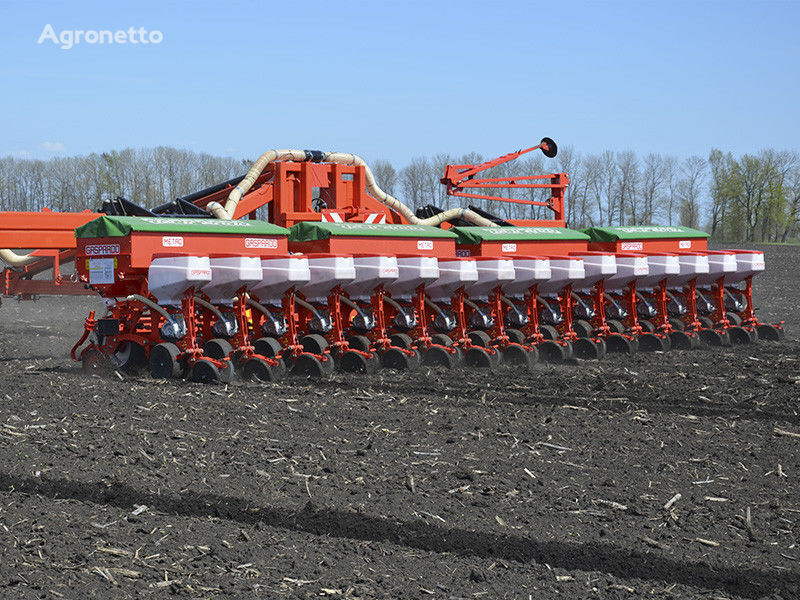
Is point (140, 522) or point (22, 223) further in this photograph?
point (22, 223)

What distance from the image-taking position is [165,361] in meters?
9.03

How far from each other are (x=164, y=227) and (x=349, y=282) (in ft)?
6.64

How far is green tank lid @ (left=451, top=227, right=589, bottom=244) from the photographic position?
1252 cm

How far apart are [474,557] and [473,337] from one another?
23.5ft

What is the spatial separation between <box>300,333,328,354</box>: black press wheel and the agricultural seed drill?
0.02 meters

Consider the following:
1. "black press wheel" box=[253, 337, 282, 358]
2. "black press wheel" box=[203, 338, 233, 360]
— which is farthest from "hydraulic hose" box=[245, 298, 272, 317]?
"black press wheel" box=[203, 338, 233, 360]

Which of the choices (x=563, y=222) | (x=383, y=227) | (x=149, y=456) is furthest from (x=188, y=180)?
(x=149, y=456)

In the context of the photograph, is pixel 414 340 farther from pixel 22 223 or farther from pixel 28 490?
pixel 28 490

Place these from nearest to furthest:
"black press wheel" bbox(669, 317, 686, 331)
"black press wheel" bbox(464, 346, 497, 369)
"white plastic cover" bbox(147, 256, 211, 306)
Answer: "white plastic cover" bbox(147, 256, 211, 306)
"black press wheel" bbox(464, 346, 497, 369)
"black press wheel" bbox(669, 317, 686, 331)

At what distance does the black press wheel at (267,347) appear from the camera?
31.2 feet

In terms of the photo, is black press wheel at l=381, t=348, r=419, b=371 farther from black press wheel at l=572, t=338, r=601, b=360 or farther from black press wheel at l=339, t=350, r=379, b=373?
black press wheel at l=572, t=338, r=601, b=360

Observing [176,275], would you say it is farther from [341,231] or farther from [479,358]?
[479,358]

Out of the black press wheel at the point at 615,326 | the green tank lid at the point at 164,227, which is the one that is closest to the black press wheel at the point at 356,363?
the green tank lid at the point at 164,227

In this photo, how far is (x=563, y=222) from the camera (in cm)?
1584
